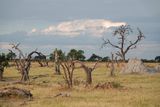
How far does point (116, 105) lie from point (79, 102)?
2.15 meters

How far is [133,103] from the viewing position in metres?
21.5

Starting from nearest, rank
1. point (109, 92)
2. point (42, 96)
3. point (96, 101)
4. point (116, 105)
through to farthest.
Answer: point (116, 105) < point (96, 101) < point (42, 96) < point (109, 92)

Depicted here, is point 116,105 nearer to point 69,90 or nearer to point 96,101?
point 96,101

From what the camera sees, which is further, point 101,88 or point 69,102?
point 101,88

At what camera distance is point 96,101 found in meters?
22.8

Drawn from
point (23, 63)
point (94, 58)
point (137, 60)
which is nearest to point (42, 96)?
point (23, 63)

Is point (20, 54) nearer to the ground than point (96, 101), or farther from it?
farther from it

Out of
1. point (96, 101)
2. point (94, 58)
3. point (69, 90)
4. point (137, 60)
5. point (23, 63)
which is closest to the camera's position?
point (96, 101)

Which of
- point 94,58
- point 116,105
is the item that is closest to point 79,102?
point 116,105

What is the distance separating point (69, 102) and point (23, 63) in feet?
78.8

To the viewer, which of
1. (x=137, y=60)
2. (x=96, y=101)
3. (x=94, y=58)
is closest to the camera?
(x=96, y=101)

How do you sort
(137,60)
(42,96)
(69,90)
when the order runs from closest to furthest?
(42,96) < (69,90) < (137,60)

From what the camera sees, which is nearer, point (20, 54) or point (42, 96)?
point (42, 96)

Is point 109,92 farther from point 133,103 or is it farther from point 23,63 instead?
point 23,63
